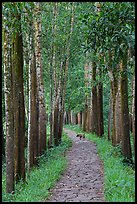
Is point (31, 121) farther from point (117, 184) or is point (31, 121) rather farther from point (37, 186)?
point (117, 184)

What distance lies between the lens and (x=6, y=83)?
9180 mm

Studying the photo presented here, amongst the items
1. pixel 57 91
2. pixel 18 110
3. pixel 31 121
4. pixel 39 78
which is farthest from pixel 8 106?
pixel 57 91

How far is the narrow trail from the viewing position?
9.09m

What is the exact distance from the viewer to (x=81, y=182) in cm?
1105

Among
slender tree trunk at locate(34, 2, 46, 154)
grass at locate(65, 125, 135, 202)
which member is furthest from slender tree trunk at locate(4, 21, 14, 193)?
slender tree trunk at locate(34, 2, 46, 154)

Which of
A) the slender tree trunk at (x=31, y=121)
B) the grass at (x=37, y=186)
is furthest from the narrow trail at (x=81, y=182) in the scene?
the slender tree trunk at (x=31, y=121)

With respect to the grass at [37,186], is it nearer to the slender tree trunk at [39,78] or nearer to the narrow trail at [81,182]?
the narrow trail at [81,182]

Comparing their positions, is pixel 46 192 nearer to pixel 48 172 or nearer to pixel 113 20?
pixel 48 172

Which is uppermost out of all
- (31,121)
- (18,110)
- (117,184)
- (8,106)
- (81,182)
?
(8,106)

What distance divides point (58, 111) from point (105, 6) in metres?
16.2

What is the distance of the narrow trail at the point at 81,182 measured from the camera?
9086 mm

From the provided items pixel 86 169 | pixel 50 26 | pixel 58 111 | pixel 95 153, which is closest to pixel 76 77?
pixel 58 111

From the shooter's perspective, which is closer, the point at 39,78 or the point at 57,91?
the point at 39,78

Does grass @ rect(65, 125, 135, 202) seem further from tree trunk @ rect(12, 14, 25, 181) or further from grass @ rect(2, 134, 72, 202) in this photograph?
tree trunk @ rect(12, 14, 25, 181)
